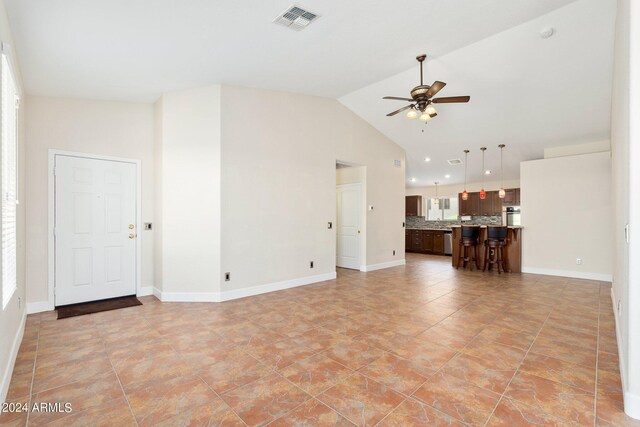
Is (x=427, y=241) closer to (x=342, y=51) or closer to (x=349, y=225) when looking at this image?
(x=349, y=225)

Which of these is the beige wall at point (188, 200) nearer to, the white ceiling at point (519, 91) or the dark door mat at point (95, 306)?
the dark door mat at point (95, 306)

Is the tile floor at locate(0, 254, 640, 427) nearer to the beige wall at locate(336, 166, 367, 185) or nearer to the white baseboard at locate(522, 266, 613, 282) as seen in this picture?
the white baseboard at locate(522, 266, 613, 282)

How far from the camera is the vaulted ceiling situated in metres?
2.98

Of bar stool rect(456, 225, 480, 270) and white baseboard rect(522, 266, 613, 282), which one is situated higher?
bar stool rect(456, 225, 480, 270)

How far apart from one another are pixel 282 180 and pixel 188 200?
5.07 ft

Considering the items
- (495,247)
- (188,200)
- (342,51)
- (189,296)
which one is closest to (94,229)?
(188,200)

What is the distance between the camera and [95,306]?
13.8 feet

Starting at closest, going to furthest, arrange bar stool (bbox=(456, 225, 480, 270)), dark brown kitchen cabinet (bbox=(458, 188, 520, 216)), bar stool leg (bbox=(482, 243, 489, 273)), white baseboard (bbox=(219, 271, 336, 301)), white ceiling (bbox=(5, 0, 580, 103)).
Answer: white ceiling (bbox=(5, 0, 580, 103)) → white baseboard (bbox=(219, 271, 336, 301)) → bar stool leg (bbox=(482, 243, 489, 273)) → bar stool (bbox=(456, 225, 480, 270)) → dark brown kitchen cabinet (bbox=(458, 188, 520, 216))

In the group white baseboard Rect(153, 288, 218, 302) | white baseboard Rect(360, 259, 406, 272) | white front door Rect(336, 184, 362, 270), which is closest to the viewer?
white baseboard Rect(153, 288, 218, 302)

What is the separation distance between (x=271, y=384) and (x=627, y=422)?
227 cm

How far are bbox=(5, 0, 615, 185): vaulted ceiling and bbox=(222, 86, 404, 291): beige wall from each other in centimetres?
38

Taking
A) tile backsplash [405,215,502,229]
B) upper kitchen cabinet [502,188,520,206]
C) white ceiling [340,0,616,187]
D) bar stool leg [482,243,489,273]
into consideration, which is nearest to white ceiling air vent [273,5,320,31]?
white ceiling [340,0,616,187]

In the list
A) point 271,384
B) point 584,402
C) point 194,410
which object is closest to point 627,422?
point 584,402

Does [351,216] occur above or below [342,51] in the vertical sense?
below
